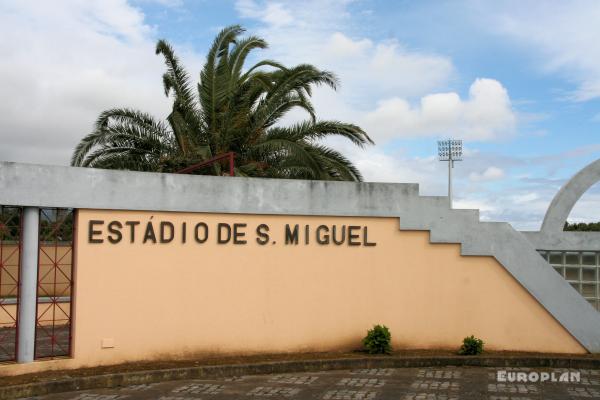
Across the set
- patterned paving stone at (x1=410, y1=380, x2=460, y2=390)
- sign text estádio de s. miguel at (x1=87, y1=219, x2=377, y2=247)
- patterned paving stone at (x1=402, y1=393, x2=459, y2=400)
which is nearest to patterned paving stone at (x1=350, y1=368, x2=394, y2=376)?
patterned paving stone at (x1=410, y1=380, x2=460, y2=390)

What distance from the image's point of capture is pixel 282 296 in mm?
11273

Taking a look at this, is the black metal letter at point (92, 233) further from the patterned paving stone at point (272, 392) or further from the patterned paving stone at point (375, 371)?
the patterned paving stone at point (375, 371)

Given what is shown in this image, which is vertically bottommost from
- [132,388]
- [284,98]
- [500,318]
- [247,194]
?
[132,388]

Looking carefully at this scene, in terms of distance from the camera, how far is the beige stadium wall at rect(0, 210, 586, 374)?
33.9 feet

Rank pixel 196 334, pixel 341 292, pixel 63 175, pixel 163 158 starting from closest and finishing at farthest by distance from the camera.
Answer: pixel 63 175, pixel 196 334, pixel 341 292, pixel 163 158

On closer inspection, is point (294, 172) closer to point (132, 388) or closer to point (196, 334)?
point (196, 334)

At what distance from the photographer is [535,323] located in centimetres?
1184

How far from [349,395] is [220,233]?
11.8ft

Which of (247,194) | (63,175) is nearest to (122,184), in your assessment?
(63,175)

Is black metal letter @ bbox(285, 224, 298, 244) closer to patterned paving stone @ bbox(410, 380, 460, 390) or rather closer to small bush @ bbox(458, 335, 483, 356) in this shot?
patterned paving stone @ bbox(410, 380, 460, 390)

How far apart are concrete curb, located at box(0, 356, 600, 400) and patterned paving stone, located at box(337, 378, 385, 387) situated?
74 centimetres

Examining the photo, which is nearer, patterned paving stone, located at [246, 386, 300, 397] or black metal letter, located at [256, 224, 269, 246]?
patterned paving stone, located at [246, 386, 300, 397]

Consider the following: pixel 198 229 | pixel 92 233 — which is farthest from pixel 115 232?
pixel 198 229

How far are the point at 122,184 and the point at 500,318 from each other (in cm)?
712
